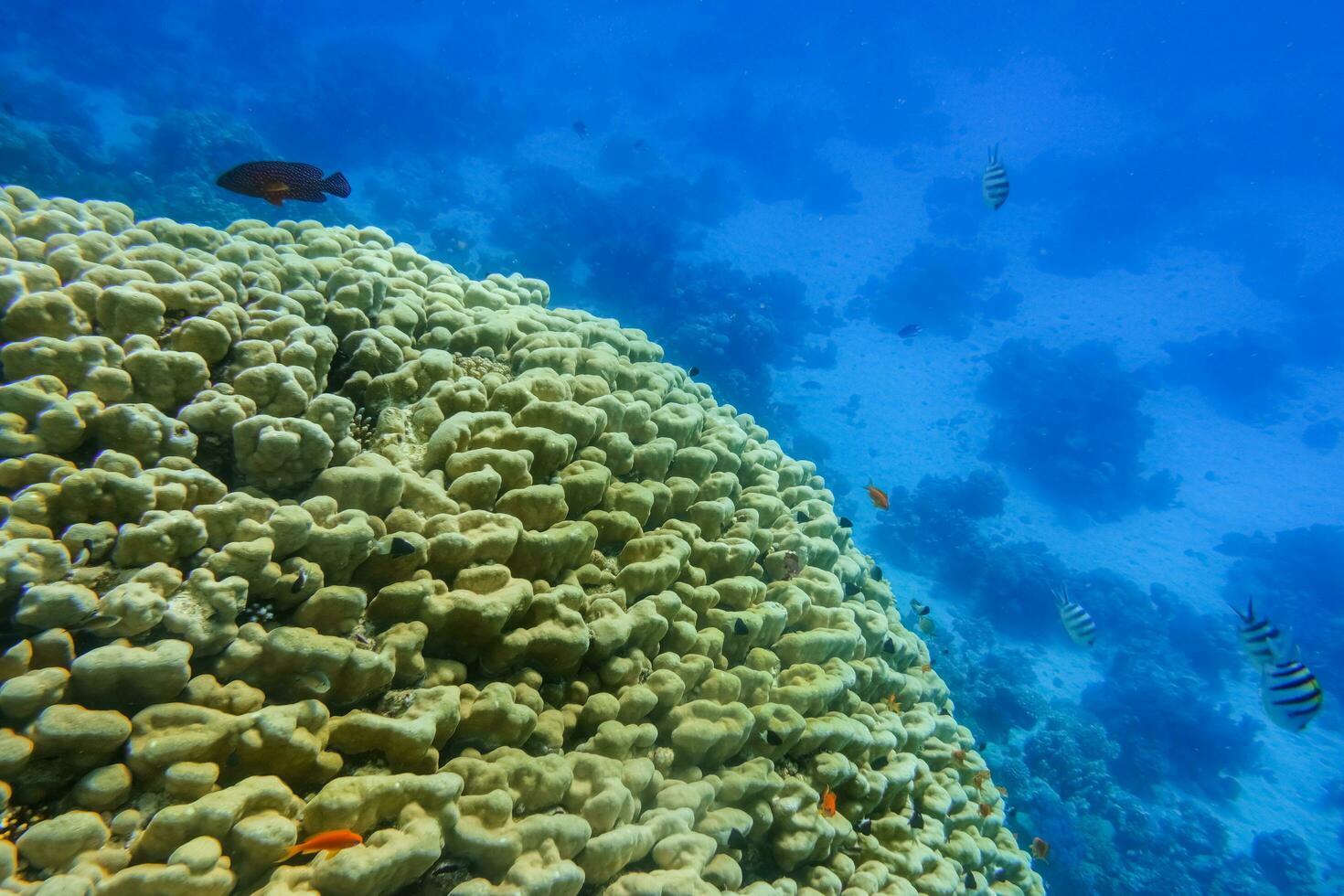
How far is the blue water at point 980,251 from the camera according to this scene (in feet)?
54.5

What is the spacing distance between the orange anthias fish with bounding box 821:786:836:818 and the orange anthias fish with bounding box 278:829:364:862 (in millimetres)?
2323

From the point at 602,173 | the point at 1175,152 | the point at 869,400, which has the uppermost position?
the point at 1175,152

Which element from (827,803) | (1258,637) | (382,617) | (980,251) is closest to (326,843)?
(382,617)

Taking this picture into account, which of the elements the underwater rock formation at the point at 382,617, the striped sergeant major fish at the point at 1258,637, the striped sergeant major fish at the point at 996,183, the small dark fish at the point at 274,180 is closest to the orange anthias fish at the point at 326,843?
the underwater rock formation at the point at 382,617

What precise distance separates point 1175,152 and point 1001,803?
6816 centimetres

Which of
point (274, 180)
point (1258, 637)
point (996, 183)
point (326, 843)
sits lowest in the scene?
point (326, 843)

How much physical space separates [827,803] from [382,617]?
2.44 m

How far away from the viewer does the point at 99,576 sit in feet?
6.70

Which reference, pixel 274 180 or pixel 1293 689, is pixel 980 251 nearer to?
pixel 1293 689

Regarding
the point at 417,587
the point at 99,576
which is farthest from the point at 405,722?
the point at 99,576

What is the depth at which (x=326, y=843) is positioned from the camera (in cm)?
179

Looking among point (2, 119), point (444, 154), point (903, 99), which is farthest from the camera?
point (903, 99)

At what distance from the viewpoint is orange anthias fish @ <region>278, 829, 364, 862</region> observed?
1.74m

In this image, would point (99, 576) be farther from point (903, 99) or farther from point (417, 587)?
point (903, 99)
